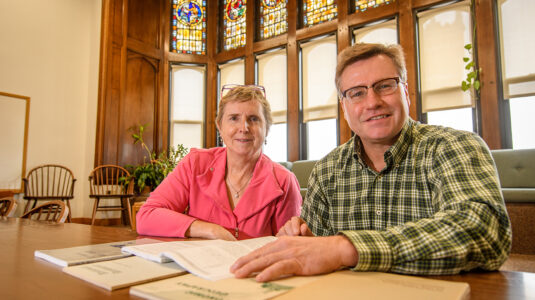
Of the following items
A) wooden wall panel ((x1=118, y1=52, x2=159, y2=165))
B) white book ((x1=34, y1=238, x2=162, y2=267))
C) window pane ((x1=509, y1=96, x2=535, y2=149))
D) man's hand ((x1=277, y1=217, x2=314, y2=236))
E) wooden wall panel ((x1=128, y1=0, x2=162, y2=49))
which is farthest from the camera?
wooden wall panel ((x1=128, y1=0, x2=162, y2=49))

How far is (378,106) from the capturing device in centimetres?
112

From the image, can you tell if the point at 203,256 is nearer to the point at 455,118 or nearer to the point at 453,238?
the point at 453,238

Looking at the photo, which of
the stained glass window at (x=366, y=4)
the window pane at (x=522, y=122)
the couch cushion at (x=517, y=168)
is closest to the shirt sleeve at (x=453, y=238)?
the couch cushion at (x=517, y=168)

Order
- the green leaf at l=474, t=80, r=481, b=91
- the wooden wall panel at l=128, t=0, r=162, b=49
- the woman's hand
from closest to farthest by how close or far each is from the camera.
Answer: the woman's hand, the green leaf at l=474, t=80, r=481, b=91, the wooden wall panel at l=128, t=0, r=162, b=49

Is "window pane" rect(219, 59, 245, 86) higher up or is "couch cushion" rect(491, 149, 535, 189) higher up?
"window pane" rect(219, 59, 245, 86)

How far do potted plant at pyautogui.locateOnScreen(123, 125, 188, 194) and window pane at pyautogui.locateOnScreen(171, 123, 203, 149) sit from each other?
350 millimetres

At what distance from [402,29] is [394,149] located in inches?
170

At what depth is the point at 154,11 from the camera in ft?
20.9

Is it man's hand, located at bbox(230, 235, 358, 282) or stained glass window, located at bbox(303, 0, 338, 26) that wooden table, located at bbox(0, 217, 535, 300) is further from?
stained glass window, located at bbox(303, 0, 338, 26)

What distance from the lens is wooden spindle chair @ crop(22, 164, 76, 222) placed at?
478 cm

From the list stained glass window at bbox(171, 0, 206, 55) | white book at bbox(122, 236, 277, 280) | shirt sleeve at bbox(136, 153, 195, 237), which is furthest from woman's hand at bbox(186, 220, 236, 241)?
stained glass window at bbox(171, 0, 206, 55)

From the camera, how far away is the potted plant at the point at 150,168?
5.38m

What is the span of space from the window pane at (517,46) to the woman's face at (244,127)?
3893 mm

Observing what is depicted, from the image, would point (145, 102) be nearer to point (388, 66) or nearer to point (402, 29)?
point (402, 29)
